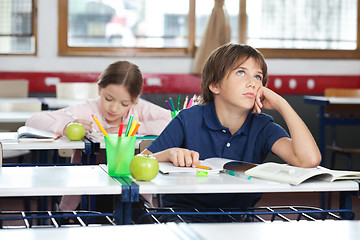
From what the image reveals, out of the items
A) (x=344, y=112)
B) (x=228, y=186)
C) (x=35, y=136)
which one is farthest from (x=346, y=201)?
(x=344, y=112)

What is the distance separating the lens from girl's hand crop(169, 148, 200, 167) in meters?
1.78

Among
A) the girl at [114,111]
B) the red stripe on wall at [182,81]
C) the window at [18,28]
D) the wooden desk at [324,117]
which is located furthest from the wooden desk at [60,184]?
the window at [18,28]

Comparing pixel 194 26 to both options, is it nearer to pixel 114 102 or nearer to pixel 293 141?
pixel 114 102

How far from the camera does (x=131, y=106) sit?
315 centimetres

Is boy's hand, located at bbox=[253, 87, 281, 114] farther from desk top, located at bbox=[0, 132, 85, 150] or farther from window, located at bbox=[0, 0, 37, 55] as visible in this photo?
window, located at bbox=[0, 0, 37, 55]

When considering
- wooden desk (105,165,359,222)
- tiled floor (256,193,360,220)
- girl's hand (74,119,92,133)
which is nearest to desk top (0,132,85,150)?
girl's hand (74,119,92,133)

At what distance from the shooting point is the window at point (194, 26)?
5.31 meters

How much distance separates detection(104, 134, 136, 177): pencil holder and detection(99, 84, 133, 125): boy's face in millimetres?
1323

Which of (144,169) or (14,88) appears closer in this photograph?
(144,169)

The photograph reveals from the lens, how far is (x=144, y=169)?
1.52m

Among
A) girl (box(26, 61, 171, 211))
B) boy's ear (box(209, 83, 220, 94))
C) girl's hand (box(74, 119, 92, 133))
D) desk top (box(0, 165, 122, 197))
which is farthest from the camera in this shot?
girl (box(26, 61, 171, 211))

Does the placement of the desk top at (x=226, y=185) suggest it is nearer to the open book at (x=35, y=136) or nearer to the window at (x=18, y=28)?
the open book at (x=35, y=136)

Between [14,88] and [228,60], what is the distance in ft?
9.77

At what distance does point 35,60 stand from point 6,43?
11.2 inches
